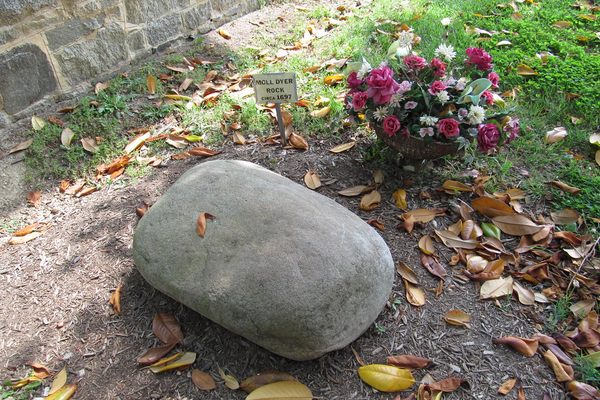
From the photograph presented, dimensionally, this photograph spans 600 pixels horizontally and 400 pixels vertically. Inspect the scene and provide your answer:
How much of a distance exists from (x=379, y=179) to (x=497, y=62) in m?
1.70

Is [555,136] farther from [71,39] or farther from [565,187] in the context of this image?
[71,39]

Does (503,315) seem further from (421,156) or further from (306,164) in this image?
(306,164)

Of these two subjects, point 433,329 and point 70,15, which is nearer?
point 433,329

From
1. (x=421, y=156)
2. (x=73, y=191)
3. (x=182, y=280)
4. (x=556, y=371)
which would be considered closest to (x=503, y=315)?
(x=556, y=371)

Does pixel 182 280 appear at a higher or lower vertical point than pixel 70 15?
lower

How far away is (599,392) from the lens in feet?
6.64

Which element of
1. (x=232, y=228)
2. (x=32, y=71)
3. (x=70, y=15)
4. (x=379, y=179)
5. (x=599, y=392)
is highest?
(x=70, y=15)

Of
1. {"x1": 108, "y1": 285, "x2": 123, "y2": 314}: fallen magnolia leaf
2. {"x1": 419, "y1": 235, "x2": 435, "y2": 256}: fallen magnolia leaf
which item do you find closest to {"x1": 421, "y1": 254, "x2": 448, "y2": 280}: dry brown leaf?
{"x1": 419, "y1": 235, "x2": 435, "y2": 256}: fallen magnolia leaf

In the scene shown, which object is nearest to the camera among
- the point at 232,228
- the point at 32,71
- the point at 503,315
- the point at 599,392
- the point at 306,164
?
the point at 599,392

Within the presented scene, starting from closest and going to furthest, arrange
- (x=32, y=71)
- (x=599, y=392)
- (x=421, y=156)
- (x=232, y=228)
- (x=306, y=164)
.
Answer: (x=599, y=392) < (x=232, y=228) < (x=421, y=156) < (x=306, y=164) < (x=32, y=71)

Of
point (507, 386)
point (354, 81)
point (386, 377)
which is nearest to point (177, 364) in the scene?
point (386, 377)

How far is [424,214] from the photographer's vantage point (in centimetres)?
273

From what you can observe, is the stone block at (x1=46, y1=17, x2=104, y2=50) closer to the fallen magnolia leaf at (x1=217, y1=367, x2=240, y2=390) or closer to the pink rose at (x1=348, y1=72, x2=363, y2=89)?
the pink rose at (x1=348, y1=72, x2=363, y2=89)

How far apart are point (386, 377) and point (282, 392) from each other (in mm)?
428
